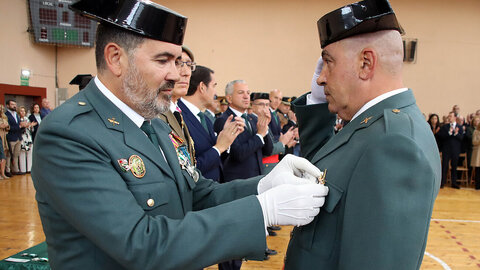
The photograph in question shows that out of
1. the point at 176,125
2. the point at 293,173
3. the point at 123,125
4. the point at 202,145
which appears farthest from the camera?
the point at 202,145

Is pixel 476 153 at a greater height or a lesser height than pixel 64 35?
lesser

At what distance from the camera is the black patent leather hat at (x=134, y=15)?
1.15 meters

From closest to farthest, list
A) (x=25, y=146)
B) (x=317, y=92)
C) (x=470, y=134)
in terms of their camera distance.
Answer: (x=317, y=92), (x=25, y=146), (x=470, y=134)

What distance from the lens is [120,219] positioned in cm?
94

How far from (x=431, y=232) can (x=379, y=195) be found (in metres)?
4.36

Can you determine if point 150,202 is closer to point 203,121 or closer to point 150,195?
point 150,195

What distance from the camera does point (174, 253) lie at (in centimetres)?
95

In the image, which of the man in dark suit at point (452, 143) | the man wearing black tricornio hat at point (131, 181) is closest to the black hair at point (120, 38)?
the man wearing black tricornio hat at point (131, 181)

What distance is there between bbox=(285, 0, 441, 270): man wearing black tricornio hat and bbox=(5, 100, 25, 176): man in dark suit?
8.29m

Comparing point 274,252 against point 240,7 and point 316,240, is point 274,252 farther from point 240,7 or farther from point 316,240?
point 240,7

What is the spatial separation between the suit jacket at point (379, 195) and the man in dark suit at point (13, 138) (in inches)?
330

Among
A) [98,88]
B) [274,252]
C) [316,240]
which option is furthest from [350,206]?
[274,252]

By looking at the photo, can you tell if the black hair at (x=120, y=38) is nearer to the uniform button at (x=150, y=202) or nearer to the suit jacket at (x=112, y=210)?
the suit jacket at (x=112, y=210)

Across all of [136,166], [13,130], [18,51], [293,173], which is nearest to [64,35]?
[18,51]
